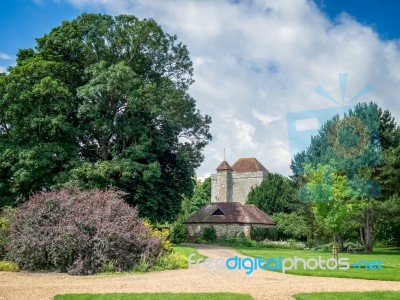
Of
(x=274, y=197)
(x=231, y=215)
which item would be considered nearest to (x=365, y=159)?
(x=231, y=215)

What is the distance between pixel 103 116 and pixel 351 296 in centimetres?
2069

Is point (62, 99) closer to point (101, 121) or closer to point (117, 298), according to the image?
point (101, 121)

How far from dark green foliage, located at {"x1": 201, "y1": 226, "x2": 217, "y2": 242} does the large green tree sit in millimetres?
10170

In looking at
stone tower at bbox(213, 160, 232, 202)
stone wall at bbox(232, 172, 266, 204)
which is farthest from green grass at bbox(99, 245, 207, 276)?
stone wall at bbox(232, 172, 266, 204)

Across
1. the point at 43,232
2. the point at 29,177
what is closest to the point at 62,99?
the point at 29,177

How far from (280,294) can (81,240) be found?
7.30m

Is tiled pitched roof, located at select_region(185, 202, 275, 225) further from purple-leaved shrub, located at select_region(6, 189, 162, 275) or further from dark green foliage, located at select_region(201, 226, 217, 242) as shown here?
purple-leaved shrub, located at select_region(6, 189, 162, 275)

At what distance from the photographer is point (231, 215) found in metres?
40.7

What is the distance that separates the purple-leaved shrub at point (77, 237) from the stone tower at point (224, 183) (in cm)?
4090

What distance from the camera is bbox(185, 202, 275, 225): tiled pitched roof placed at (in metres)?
39.9

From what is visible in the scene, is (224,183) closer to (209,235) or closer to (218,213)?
(218,213)

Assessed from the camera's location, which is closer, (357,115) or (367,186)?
(367,186)

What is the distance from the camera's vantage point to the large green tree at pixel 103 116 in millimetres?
24781

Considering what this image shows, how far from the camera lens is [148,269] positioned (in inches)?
579
